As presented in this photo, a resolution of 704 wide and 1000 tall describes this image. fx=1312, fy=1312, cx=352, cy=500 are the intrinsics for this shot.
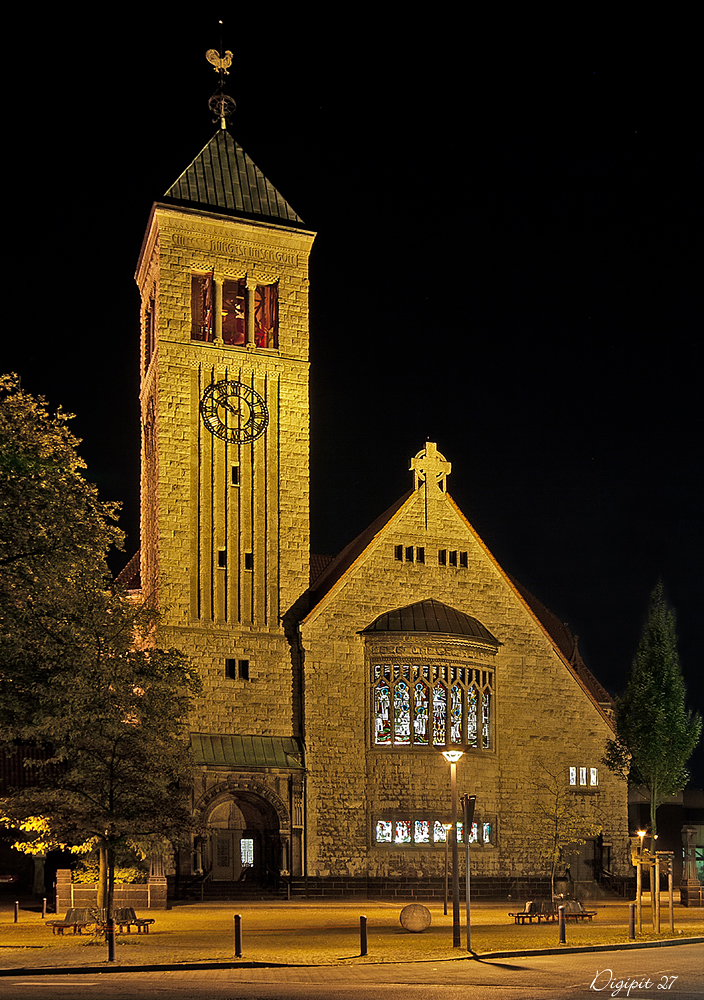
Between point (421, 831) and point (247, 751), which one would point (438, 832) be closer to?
point (421, 831)

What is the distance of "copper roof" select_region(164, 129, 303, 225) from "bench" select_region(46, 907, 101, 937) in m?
35.0

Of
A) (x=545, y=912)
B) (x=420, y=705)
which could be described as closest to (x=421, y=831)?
(x=420, y=705)

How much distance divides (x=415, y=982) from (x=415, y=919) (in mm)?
11126

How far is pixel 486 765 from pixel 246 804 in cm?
1056

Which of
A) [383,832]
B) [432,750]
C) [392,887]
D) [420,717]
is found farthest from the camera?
[420,717]

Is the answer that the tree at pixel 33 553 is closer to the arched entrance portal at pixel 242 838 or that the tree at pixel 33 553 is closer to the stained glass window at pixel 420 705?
the arched entrance portal at pixel 242 838

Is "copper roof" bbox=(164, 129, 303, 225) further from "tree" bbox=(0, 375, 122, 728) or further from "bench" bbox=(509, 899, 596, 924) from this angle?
"bench" bbox=(509, 899, 596, 924)

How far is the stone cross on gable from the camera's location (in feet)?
195

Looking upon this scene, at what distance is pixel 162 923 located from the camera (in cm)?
3897

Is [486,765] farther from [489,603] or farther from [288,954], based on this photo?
[288,954]

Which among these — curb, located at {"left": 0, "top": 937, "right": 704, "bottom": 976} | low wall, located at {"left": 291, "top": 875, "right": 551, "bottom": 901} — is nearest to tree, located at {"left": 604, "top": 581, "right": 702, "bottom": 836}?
low wall, located at {"left": 291, "top": 875, "right": 551, "bottom": 901}

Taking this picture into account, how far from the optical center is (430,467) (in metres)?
59.8

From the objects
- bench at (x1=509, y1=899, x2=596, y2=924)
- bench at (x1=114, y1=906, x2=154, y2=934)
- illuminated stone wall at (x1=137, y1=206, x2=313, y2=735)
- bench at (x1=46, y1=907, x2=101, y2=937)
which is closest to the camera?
bench at (x1=46, y1=907, x2=101, y2=937)

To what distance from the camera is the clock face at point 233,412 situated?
57.4 m
